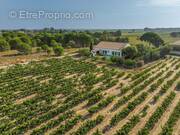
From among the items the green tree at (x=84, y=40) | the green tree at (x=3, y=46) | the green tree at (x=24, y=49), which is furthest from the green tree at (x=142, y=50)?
the green tree at (x=3, y=46)

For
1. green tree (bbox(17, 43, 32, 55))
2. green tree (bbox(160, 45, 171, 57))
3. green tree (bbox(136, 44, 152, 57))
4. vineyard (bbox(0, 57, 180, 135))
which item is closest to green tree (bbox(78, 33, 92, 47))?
green tree (bbox(17, 43, 32, 55))

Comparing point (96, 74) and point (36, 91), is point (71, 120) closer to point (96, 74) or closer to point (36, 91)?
point (36, 91)

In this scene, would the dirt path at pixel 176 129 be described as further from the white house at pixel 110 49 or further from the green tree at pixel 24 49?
the green tree at pixel 24 49

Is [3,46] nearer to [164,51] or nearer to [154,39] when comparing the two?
[164,51]

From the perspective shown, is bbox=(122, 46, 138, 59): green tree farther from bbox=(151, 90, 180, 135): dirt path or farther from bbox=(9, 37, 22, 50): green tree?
bbox=(9, 37, 22, 50): green tree

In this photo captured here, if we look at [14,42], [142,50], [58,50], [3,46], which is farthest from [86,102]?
[14,42]

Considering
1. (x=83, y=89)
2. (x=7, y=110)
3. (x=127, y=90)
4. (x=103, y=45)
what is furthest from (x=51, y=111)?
(x=103, y=45)
